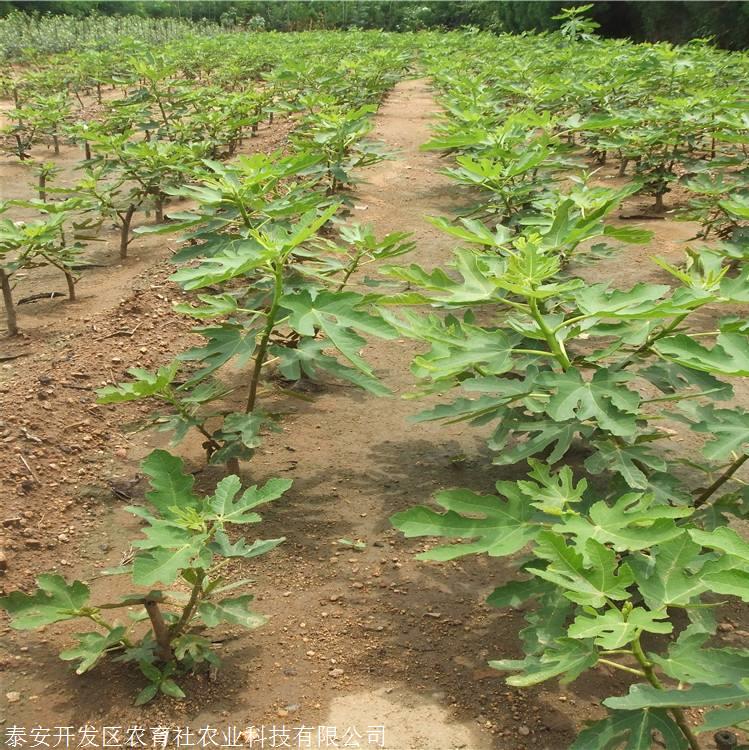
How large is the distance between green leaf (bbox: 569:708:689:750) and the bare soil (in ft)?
1.32

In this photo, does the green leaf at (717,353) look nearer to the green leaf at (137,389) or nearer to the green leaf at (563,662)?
the green leaf at (563,662)

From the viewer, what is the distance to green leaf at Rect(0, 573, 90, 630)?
2113 mm

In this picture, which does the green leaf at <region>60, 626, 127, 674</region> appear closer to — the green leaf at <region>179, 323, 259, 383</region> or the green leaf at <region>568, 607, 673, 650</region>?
the green leaf at <region>179, 323, 259, 383</region>

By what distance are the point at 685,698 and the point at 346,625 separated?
125 cm

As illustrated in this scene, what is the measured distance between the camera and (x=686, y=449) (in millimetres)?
3316

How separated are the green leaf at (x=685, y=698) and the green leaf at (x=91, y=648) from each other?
Result: 141 centimetres

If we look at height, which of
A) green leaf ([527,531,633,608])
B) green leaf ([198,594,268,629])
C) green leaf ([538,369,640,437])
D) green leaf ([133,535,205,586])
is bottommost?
green leaf ([198,594,268,629])

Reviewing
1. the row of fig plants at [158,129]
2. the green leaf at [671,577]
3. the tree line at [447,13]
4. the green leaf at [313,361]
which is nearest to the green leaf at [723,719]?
the green leaf at [671,577]

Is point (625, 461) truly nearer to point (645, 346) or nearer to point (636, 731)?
point (645, 346)

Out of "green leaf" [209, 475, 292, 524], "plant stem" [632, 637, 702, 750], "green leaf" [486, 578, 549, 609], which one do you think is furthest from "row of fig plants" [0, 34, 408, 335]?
"plant stem" [632, 637, 702, 750]

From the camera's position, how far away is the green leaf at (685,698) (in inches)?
55.8

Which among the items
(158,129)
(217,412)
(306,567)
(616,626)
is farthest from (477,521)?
(158,129)

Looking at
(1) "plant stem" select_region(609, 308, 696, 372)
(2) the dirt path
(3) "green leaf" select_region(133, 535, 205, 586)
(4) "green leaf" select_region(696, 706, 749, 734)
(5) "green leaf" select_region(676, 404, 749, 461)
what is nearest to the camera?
(4) "green leaf" select_region(696, 706, 749, 734)

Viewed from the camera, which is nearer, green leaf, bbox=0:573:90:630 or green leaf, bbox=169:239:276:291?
green leaf, bbox=0:573:90:630
